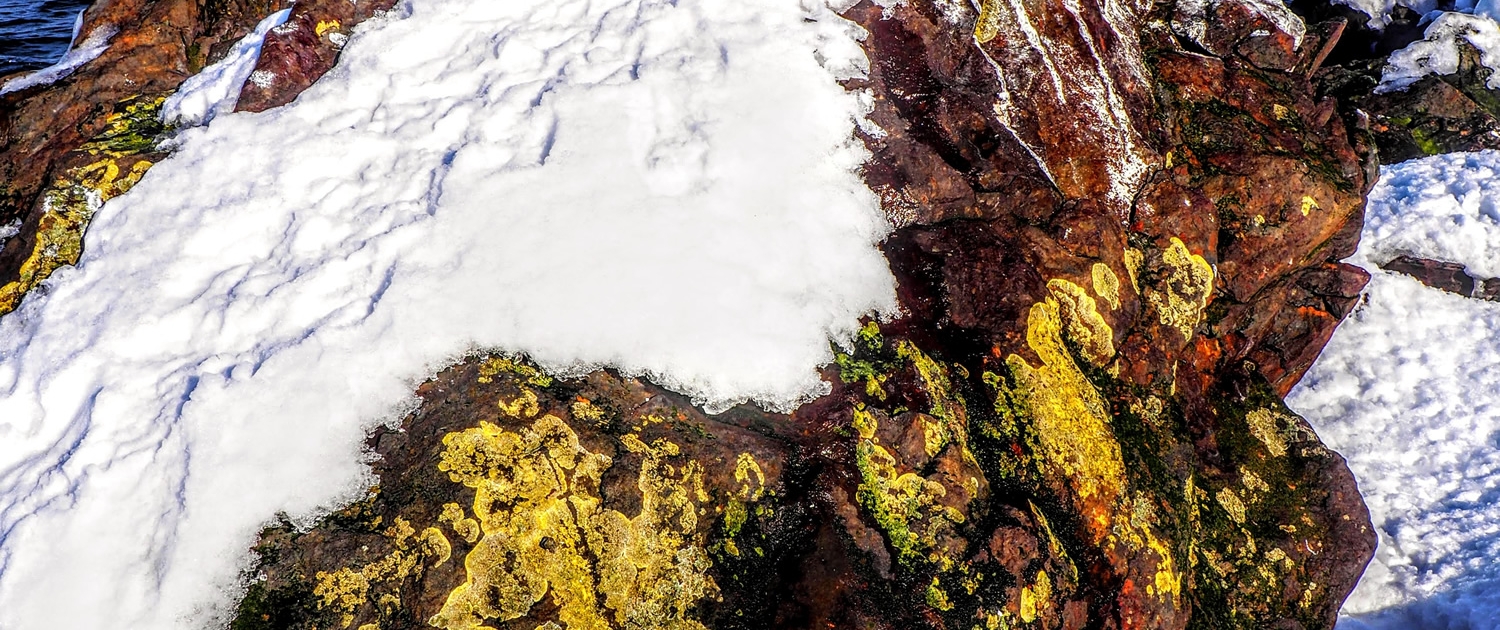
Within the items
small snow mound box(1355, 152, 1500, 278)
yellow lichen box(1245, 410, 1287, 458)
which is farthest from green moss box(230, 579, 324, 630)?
small snow mound box(1355, 152, 1500, 278)

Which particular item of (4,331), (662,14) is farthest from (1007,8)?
(4,331)

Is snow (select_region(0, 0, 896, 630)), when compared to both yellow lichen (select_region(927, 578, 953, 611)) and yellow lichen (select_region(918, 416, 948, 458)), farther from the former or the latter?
yellow lichen (select_region(927, 578, 953, 611))

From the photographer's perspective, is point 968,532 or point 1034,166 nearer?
point 968,532

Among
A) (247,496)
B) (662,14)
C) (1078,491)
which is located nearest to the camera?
(247,496)

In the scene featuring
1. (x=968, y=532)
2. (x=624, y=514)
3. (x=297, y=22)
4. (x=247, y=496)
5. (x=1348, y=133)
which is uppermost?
(x=297, y=22)

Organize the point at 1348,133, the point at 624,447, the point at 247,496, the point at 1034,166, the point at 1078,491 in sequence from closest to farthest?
1. the point at 247,496
2. the point at 624,447
3. the point at 1078,491
4. the point at 1034,166
5. the point at 1348,133

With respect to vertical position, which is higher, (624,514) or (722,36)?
(722,36)

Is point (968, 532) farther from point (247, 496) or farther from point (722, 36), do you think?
point (722, 36)
